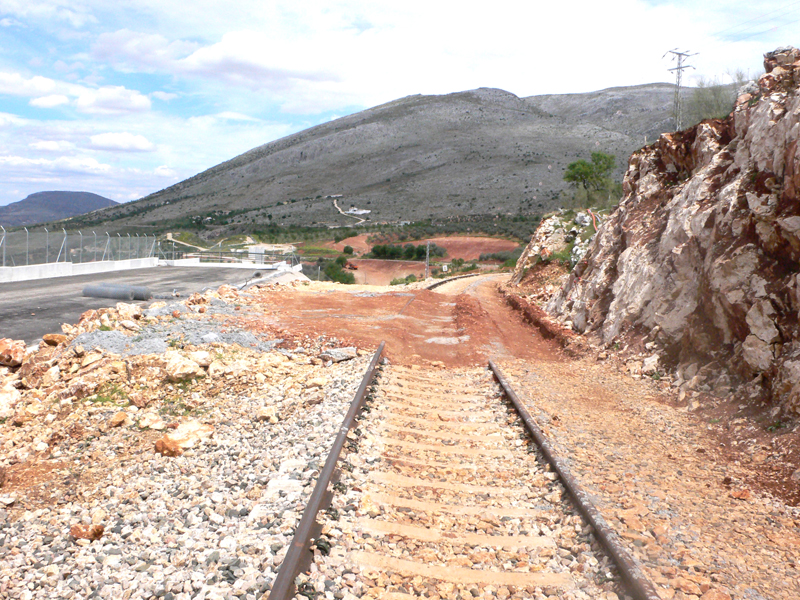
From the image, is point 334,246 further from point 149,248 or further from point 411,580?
point 411,580

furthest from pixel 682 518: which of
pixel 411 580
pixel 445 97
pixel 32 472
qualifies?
pixel 445 97

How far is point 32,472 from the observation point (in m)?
6.53

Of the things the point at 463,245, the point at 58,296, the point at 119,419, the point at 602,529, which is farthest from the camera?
the point at 463,245

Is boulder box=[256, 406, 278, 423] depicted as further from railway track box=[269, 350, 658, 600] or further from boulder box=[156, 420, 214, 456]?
railway track box=[269, 350, 658, 600]

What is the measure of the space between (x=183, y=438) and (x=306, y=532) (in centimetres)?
323

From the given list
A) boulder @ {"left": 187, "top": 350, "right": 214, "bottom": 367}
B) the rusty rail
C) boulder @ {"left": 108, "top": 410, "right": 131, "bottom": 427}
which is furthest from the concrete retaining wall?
the rusty rail

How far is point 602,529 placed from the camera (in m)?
4.71

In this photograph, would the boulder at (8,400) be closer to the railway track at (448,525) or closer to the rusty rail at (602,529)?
the railway track at (448,525)

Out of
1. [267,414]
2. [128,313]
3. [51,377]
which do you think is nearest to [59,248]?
→ [128,313]

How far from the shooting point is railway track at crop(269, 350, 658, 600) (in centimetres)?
428

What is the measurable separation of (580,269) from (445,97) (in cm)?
17076

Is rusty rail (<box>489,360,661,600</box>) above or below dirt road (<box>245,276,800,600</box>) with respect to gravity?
above

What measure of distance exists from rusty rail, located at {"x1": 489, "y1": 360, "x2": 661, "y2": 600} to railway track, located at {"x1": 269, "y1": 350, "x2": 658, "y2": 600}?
0.01 metres

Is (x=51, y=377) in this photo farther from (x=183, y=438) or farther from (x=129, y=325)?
(x=183, y=438)
